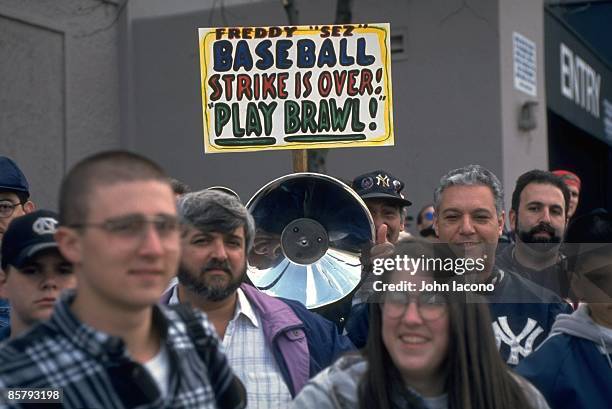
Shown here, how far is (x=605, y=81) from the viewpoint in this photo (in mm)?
17125

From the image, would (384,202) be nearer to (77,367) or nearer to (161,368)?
(161,368)

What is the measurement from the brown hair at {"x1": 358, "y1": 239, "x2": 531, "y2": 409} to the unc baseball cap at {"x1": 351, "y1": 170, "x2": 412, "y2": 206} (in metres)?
2.16

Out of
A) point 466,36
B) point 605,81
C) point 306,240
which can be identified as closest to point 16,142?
point 466,36

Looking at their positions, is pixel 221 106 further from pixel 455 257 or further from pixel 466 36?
pixel 466 36

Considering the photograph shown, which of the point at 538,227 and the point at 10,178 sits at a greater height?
the point at 10,178

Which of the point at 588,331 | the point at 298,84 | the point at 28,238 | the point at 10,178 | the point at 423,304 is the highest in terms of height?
the point at 298,84

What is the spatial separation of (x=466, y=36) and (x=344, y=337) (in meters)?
7.79

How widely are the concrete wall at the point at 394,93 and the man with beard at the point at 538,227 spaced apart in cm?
573

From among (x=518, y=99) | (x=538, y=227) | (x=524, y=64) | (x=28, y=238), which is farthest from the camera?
(x=524, y=64)

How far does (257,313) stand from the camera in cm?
383

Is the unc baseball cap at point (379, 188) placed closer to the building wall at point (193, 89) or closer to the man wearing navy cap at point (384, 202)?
the man wearing navy cap at point (384, 202)

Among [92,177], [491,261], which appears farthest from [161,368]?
[491,261]

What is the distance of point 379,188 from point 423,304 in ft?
7.53

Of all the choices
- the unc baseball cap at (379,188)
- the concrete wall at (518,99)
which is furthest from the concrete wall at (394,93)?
the unc baseball cap at (379,188)
